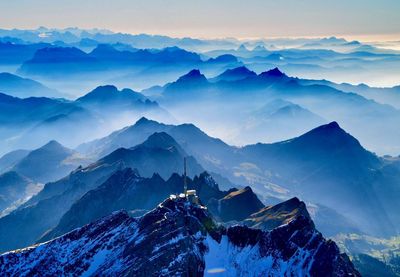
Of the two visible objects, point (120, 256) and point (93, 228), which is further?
point (93, 228)

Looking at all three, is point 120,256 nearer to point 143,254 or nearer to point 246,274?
point 143,254

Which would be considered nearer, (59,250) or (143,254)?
(143,254)

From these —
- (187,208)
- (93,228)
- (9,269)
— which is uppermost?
(187,208)

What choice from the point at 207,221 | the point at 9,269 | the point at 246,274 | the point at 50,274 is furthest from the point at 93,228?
the point at 246,274

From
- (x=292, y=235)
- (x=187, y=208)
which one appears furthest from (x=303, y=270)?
(x=187, y=208)

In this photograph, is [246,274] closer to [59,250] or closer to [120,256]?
[120,256]

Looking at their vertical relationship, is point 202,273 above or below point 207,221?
below
